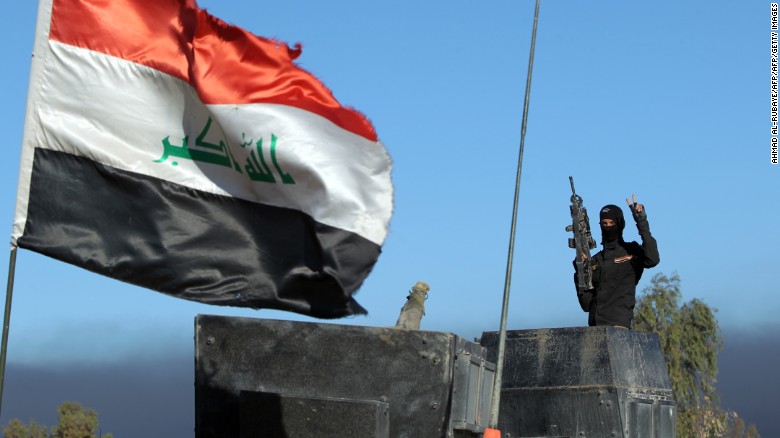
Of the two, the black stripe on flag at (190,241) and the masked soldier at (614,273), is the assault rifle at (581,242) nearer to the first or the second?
the masked soldier at (614,273)

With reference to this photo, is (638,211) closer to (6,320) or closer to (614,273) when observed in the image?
(614,273)

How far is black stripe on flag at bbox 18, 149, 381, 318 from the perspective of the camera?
778 centimetres

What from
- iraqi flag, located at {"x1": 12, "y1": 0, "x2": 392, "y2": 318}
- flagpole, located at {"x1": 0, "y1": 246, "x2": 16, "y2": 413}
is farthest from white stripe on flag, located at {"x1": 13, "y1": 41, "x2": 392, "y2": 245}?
flagpole, located at {"x1": 0, "y1": 246, "x2": 16, "y2": 413}

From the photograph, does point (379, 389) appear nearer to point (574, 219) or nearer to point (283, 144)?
point (283, 144)

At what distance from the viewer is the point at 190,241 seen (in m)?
8.04

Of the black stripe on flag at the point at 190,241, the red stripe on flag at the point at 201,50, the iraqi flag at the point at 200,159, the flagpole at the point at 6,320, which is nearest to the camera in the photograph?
the flagpole at the point at 6,320

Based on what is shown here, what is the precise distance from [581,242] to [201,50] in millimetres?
5543

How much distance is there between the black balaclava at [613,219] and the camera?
12539 mm

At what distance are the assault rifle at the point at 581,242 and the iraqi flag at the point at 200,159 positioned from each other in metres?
4.75

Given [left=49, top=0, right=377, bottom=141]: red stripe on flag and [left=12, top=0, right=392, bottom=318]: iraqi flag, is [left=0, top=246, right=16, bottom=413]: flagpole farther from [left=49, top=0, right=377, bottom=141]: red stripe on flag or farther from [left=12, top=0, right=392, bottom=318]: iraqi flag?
[left=49, top=0, right=377, bottom=141]: red stripe on flag

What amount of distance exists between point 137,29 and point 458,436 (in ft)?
11.7

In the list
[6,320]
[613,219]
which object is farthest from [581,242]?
[6,320]

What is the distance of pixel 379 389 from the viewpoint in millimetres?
8859

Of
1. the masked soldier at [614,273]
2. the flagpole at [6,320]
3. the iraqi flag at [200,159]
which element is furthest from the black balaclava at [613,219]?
the flagpole at [6,320]
